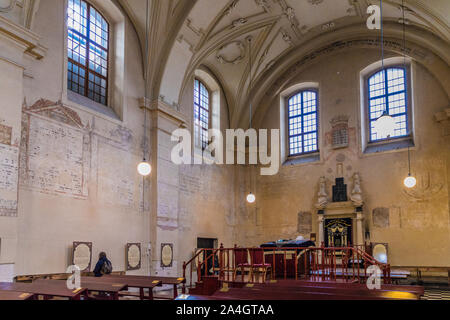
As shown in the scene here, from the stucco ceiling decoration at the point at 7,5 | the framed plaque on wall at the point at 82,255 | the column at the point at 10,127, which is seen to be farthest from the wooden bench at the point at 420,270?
the stucco ceiling decoration at the point at 7,5

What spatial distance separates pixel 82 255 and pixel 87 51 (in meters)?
5.50

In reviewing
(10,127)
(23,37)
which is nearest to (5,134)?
(10,127)

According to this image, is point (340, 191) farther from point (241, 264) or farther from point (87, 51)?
point (87, 51)

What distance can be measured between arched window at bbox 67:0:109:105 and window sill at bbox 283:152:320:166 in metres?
7.94

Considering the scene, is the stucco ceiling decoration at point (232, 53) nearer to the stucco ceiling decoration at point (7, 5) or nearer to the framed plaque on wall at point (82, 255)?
the stucco ceiling decoration at point (7, 5)

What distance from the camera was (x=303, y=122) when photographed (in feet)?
56.5

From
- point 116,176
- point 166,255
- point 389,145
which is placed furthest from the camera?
point 389,145

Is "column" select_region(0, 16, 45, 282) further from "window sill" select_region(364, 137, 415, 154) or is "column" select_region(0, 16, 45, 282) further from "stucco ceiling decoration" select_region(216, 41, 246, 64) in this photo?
"window sill" select_region(364, 137, 415, 154)

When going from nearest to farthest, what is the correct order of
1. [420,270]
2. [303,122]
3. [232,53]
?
1. [420,270]
2. [232,53]
3. [303,122]

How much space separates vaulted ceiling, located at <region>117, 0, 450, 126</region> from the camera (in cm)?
1275

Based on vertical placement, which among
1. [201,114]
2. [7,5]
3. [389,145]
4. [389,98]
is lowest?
[389,145]

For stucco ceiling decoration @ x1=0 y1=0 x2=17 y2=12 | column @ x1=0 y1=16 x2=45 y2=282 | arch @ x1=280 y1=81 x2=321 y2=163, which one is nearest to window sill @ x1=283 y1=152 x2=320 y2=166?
arch @ x1=280 y1=81 x2=321 y2=163

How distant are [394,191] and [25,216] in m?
11.4

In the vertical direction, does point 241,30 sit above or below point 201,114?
above
